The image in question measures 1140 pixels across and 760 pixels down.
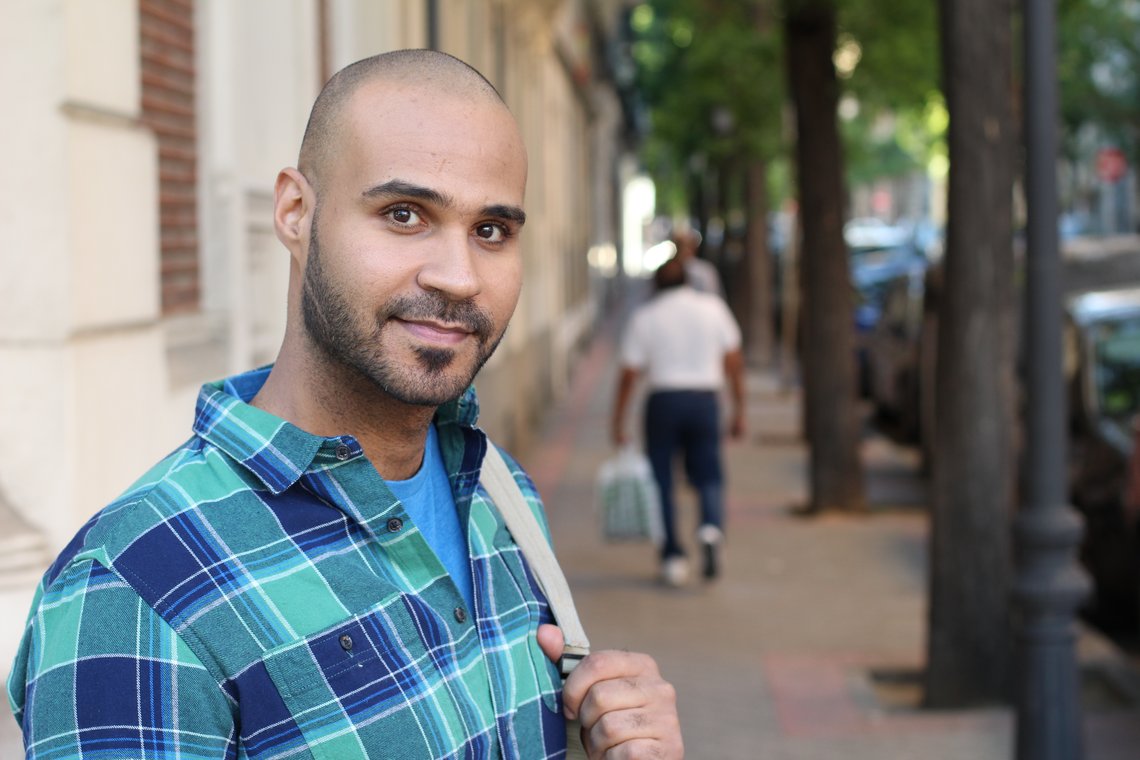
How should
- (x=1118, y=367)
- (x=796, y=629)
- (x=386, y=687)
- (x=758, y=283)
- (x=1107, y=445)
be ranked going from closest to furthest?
(x=386, y=687) < (x=796, y=629) < (x=1107, y=445) < (x=1118, y=367) < (x=758, y=283)

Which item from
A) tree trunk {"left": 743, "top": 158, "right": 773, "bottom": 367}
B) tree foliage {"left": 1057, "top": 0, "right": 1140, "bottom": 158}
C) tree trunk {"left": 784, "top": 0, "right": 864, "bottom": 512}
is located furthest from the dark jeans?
tree foliage {"left": 1057, "top": 0, "right": 1140, "bottom": 158}

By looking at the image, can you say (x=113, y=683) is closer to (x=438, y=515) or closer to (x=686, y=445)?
(x=438, y=515)

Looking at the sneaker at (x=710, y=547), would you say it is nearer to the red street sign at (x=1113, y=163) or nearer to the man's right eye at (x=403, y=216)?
the man's right eye at (x=403, y=216)

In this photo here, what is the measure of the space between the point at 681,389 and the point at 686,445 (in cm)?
37

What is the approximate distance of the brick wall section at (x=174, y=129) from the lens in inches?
239

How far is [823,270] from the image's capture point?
43.4 ft

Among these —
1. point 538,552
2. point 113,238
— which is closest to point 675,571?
point 113,238

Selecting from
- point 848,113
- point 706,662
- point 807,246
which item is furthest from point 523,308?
point 848,113

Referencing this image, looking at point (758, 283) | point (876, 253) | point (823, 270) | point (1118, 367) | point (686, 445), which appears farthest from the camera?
point (876, 253)

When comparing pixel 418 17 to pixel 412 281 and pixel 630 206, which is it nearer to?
pixel 412 281

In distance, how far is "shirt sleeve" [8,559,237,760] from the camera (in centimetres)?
148

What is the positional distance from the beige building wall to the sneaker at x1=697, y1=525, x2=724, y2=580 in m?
3.26

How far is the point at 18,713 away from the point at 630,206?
8033cm

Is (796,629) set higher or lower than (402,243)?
lower
